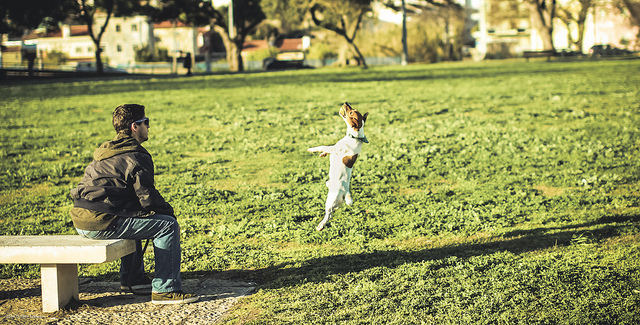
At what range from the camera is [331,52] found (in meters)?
64.3

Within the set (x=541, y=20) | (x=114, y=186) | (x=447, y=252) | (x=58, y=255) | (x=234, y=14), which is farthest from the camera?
(x=541, y=20)

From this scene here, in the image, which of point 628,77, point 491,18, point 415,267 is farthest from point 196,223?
point 491,18

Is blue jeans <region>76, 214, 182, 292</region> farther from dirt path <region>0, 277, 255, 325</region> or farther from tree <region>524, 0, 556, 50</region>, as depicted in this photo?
tree <region>524, 0, 556, 50</region>

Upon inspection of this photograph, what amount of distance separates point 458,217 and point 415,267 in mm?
1819

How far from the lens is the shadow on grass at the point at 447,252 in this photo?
5.53m

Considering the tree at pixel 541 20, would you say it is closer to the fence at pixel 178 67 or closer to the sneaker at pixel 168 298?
the fence at pixel 178 67

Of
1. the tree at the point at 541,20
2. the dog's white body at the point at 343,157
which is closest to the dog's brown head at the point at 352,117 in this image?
the dog's white body at the point at 343,157

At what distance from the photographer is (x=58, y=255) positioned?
14.7 feet

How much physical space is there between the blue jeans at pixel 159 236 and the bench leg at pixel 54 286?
0.31 metres

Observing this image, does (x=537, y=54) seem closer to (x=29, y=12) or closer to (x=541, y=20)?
(x=541, y=20)

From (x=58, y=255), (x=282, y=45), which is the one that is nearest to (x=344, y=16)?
(x=58, y=255)

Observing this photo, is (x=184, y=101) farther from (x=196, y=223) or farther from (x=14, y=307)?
(x=14, y=307)

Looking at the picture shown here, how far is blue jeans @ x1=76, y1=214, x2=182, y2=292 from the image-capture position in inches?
185

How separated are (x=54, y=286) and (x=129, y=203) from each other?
82 cm
